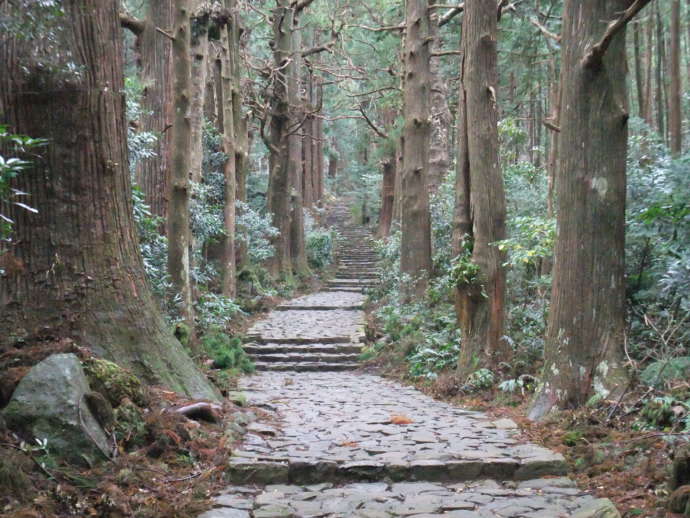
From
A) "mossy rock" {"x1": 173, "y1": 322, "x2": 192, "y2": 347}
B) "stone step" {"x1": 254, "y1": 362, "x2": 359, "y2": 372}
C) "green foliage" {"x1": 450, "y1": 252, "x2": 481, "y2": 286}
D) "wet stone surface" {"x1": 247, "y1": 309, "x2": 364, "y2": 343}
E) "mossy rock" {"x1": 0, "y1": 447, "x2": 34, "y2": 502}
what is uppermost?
"green foliage" {"x1": 450, "y1": 252, "x2": 481, "y2": 286}

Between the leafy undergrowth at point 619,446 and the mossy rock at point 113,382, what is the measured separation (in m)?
3.57

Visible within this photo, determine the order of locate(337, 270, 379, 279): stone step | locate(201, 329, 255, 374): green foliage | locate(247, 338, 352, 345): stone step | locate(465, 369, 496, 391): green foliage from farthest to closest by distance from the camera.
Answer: locate(337, 270, 379, 279): stone step, locate(247, 338, 352, 345): stone step, locate(201, 329, 255, 374): green foliage, locate(465, 369, 496, 391): green foliage

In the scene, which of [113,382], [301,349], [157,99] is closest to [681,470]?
[113,382]

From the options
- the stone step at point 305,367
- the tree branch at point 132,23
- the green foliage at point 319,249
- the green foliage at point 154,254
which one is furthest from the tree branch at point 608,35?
the green foliage at point 319,249

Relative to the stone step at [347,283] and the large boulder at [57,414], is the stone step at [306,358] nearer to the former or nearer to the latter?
the large boulder at [57,414]

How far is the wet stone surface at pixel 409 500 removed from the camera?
14.8 feet

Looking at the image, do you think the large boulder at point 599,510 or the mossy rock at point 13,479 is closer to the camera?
the mossy rock at point 13,479

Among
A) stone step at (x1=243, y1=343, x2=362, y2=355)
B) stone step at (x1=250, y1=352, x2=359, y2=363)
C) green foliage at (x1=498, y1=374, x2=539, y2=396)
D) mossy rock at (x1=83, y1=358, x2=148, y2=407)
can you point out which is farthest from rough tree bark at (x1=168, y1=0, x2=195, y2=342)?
green foliage at (x1=498, y1=374, x2=539, y2=396)

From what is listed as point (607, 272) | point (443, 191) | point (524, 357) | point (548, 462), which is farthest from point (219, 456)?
point (443, 191)

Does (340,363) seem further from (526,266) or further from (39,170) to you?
(39,170)

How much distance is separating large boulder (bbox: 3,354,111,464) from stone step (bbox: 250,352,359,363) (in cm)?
897

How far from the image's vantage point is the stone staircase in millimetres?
13508

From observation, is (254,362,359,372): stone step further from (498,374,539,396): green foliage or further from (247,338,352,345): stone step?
(498,374,539,396): green foliage

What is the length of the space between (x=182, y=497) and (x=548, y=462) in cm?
291
